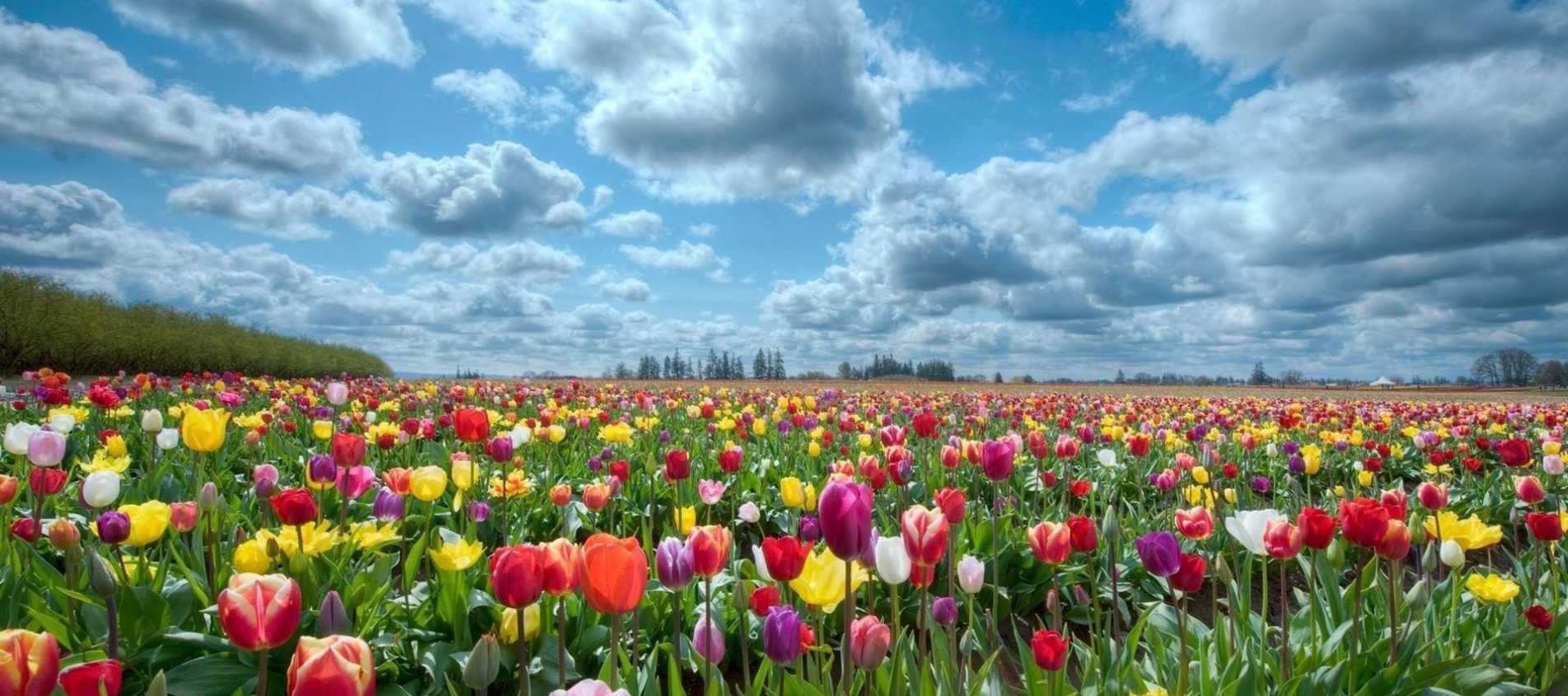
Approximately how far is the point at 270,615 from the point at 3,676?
363mm

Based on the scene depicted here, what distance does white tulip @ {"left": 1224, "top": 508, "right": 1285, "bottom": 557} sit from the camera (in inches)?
108

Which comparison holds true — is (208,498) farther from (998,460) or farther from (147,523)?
(998,460)

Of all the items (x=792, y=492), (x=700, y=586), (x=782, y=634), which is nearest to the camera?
(x=782, y=634)

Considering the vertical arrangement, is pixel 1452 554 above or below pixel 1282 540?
below

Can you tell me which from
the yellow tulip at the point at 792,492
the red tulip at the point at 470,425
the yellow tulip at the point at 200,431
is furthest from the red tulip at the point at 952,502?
the yellow tulip at the point at 200,431

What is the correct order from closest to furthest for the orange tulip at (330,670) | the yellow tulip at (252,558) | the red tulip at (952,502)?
the orange tulip at (330,670)
the yellow tulip at (252,558)
the red tulip at (952,502)

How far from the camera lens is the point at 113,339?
2166 centimetres

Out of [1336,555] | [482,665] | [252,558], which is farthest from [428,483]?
[1336,555]

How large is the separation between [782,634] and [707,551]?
30 centimetres

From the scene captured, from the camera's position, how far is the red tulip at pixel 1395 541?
2.43 m

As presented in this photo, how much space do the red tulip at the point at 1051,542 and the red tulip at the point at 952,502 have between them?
25cm

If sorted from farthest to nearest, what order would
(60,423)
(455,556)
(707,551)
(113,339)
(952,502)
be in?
(113,339) < (60,423) < (455,556) < (952,502) < (707,551)

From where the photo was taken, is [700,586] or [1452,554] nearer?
[1452,554]

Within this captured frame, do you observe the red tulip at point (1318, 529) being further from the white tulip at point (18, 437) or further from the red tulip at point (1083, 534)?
the white tulip at point (18, 437)
